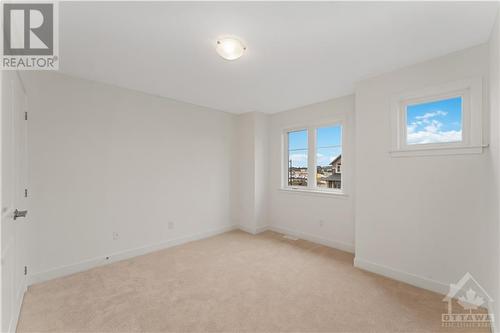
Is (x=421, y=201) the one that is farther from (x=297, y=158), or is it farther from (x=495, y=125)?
(x=297, y=158)

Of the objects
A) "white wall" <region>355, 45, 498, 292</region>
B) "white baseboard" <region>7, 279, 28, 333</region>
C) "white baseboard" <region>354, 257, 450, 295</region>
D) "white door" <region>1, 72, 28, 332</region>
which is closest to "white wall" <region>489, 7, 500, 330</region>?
"white wall" <region>355, 45, 498, 292</region>

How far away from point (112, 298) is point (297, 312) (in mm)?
1910

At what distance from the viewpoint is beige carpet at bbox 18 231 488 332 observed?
75.2 inches

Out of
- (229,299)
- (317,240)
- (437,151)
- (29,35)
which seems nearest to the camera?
(29,35)

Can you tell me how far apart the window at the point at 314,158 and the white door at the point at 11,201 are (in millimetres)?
4069

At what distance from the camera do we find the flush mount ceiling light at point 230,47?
80.7 inches

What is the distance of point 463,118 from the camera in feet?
7.64

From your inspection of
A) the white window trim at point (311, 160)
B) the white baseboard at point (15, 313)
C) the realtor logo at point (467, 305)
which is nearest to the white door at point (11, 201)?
the white baseboard at point (15, 313)

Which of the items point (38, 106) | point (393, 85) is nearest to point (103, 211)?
point (38, 106)

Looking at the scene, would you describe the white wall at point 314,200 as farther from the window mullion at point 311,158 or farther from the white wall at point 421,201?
the white wall at point 421,201

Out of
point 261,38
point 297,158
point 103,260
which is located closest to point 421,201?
point 297,158

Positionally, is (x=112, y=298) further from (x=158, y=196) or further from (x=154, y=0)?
(x=154, y=0)

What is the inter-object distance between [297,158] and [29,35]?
4.16 metres

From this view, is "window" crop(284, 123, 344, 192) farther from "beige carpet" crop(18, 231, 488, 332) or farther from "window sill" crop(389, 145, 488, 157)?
"beige carpet" crop(18, 231, 488, 332)
